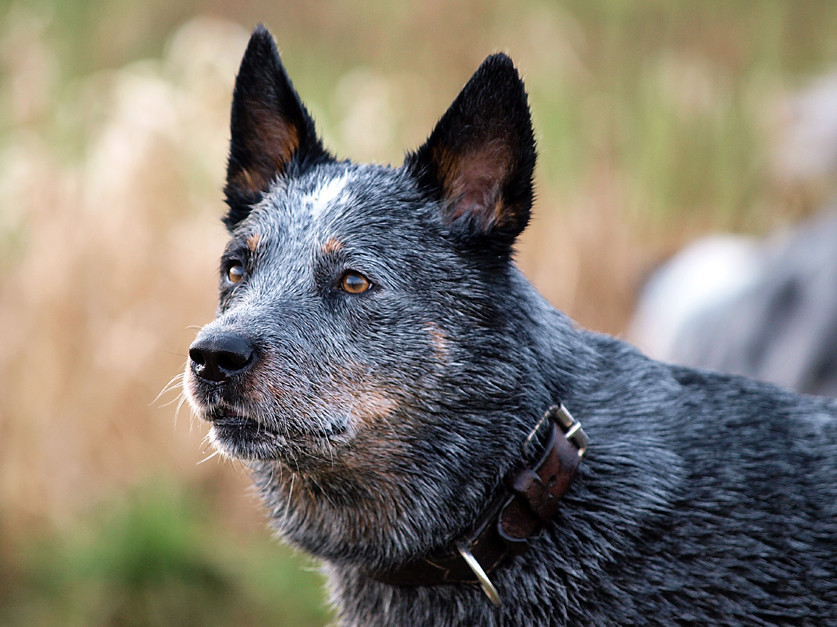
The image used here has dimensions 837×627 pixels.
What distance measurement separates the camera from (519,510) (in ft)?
7.97

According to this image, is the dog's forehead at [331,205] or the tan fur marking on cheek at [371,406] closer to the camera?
the tan fur marking on cheek at [371,406]

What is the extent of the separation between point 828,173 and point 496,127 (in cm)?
503

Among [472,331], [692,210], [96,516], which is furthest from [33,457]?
[692,210]

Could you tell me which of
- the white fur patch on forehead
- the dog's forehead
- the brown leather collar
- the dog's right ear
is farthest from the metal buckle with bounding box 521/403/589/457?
the dog's right ear

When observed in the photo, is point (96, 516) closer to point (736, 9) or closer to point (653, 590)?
point (653, 590)

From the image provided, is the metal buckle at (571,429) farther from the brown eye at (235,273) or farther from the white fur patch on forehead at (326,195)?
the brown eye at (235,273)

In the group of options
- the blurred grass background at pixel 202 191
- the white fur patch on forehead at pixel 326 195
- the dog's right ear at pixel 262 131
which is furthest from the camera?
the blurred grass background at pixel 202 191

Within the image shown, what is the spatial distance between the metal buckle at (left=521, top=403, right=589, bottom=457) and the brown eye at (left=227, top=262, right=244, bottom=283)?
99cm

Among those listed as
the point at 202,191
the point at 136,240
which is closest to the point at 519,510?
the point at 136,240

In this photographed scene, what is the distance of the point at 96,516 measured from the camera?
4.95 meters

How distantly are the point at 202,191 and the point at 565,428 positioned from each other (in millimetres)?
4260

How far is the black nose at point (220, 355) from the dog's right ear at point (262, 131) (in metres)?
0.76

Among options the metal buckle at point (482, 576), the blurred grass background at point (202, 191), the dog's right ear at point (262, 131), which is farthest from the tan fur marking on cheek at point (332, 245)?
the blurred grass background at point (202, 191)

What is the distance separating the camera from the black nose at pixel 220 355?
228cm
